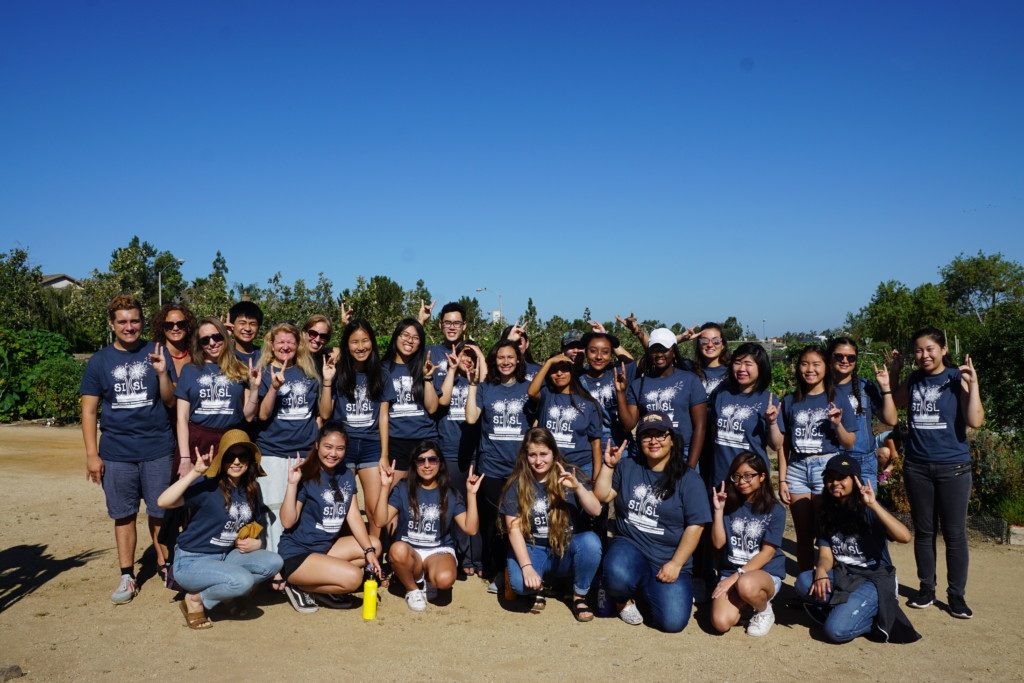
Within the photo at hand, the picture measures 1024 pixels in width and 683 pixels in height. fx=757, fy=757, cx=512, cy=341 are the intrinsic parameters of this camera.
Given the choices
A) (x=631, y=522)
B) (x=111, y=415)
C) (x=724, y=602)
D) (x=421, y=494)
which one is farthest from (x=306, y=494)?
(x=724, y=602)

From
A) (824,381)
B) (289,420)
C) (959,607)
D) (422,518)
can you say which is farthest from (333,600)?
(959,607)

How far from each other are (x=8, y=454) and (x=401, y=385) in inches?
334

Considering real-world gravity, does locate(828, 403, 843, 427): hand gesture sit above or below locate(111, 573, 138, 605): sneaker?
above

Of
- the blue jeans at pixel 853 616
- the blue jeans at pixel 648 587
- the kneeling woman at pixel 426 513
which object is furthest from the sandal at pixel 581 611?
the blue jeans at pixel 853 616

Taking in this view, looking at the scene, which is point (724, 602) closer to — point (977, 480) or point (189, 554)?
point (189, 554)

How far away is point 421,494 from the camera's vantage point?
548 centimetres

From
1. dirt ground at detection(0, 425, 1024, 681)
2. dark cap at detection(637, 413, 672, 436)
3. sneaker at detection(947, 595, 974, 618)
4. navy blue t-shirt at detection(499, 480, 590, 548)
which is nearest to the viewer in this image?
dirt ground at detection(0, 425, 1024, 681)

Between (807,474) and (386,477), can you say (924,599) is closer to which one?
(807,474)

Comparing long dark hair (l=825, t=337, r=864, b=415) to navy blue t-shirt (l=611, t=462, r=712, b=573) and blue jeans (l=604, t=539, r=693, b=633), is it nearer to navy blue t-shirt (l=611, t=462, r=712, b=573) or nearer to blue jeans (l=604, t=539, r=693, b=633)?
navy blue t-shirt (l=611, t=462, r=712, b=573)

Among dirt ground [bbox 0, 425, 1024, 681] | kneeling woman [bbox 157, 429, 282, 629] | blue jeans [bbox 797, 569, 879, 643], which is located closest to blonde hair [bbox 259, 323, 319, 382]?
kneeling woman [bbox 157, 429, 282, 629]

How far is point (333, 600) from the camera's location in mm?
5242

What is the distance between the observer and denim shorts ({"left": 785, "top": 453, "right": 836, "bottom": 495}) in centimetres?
522

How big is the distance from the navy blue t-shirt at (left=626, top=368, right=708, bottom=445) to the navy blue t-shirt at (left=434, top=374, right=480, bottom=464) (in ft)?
4.76

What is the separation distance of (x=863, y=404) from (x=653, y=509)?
169 centimetres
